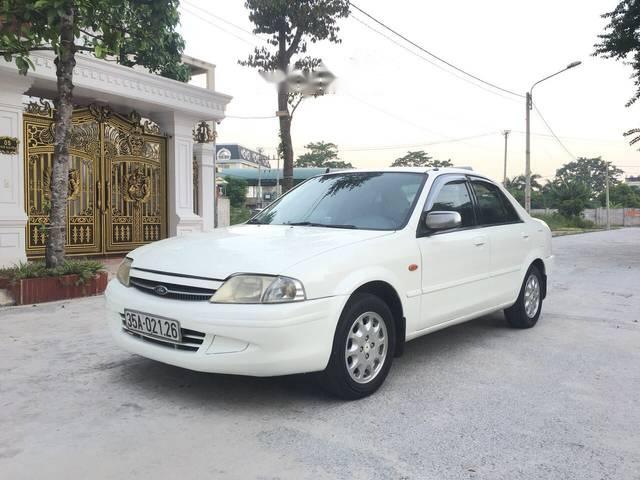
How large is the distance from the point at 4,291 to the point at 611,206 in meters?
72.1

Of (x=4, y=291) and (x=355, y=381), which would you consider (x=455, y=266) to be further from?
(x=4, y=291)

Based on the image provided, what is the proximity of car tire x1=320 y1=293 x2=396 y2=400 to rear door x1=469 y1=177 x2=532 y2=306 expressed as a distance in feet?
5.07

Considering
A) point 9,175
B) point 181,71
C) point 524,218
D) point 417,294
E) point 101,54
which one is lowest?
point 417,294

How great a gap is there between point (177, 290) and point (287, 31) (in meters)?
15.9

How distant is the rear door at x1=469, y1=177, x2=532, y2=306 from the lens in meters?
5.00

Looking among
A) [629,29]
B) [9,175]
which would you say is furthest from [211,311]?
[629,29]

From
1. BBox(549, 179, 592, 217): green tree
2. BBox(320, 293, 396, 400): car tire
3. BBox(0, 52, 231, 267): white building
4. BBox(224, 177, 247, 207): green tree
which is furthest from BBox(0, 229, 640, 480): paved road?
BBox(549, 179, 592, 217): green tree

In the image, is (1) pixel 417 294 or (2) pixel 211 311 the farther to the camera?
(1) pixel 417 294

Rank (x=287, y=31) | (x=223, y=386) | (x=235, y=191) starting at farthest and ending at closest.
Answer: (x=235, y=191), (x=287, y=31), (x=223, y=386)

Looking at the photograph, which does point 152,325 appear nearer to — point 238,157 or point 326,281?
point 326,281

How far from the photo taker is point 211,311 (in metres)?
3.21

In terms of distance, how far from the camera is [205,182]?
41.3 feet

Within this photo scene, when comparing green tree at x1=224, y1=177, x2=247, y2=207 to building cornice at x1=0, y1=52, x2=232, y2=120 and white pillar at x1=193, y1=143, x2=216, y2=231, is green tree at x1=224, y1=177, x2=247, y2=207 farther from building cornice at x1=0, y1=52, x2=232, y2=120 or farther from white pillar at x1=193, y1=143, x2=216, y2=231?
building cornice at x1=0, y1=52, x2=232, y2=120

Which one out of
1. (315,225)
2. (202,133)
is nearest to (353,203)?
(315,225)
